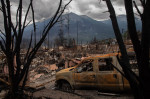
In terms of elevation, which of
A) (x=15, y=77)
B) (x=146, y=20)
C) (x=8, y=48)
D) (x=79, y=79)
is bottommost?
(x=79, y=79)

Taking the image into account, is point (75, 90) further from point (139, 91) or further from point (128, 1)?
point (128, 1)

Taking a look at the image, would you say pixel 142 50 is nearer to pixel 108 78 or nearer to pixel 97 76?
pixel 108 78

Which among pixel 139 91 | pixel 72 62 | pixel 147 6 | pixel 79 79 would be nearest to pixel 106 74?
pixel 79 79

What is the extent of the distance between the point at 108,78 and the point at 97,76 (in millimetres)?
455

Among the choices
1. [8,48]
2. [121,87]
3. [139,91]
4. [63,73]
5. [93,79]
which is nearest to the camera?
[139,91]

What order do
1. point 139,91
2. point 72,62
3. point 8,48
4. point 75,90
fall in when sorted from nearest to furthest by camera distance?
point 139,91
point 8,48
point 75,90
point 72,62

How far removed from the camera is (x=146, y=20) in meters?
1.17

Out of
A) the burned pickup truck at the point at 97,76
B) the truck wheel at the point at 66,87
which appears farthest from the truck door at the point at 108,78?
the truck wheel at the point at 66,87

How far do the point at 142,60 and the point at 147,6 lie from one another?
1.73ft

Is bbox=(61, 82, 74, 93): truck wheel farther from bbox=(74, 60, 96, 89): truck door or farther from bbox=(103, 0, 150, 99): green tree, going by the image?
bbox=(103, 0, 150, 99): green tree

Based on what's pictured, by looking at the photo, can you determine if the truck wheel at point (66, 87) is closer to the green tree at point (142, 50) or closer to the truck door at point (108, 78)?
the truck door at point (108, 78)

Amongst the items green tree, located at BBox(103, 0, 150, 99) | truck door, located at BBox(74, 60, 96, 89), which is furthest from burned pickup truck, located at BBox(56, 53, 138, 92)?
green tree, located at BBox(103, 0, 150, 99)

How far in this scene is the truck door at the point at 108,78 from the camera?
4789 millimetres

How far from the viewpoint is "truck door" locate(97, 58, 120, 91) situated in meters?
4.79
